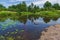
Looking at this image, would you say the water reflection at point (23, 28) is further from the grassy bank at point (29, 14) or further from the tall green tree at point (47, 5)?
the tall green tree at point (47, 5)

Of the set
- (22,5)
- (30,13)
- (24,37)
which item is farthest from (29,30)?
(22,5)

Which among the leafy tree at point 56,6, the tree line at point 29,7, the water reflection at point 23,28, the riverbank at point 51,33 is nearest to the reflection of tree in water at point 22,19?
the water reflection at point 23,28

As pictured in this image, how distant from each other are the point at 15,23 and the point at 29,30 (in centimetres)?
29

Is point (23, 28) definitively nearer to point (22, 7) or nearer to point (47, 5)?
point (22, 7)

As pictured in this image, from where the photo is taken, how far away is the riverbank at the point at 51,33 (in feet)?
A: 8.40

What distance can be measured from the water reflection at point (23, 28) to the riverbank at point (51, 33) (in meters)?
0.08

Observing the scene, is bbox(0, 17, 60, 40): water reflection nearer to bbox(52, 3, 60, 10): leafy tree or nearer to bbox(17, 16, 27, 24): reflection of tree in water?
bbox(17, 16, 27, 24): reflection of tree in water

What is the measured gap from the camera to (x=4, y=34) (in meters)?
2.55

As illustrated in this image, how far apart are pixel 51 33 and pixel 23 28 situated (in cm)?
53

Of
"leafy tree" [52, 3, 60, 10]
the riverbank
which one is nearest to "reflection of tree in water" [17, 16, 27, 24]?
the riverbank

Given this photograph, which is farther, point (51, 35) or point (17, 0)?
point (17, 0)

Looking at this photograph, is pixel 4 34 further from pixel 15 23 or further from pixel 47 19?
pixel 47 19

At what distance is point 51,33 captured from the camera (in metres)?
2.57

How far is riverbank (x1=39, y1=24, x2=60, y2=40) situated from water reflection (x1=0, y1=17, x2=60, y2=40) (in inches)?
3.0
